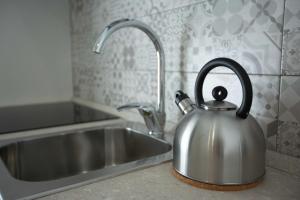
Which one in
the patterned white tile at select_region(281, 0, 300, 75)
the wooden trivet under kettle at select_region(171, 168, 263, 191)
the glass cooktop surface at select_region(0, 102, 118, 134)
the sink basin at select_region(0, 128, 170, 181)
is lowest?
the sink basin at select_region(0, 128, 170, 181)

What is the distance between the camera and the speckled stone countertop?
505mm

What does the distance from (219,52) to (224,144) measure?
359 millimetres

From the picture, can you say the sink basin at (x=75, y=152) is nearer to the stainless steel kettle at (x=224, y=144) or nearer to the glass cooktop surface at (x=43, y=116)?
the glass cooktop surface at (x=43, y=116)

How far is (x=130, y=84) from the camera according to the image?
48.7 inches

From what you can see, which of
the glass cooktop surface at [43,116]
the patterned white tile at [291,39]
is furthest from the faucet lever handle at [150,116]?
the patterned white tile at [291,39]

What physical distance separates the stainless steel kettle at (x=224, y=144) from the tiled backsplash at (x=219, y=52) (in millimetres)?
152

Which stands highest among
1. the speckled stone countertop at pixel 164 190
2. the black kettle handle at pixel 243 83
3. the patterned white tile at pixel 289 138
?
the black kettle handle at pixel 243 83

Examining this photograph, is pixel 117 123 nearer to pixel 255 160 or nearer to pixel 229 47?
pixel 229 47

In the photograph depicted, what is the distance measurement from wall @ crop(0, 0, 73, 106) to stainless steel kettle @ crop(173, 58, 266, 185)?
1393 mm

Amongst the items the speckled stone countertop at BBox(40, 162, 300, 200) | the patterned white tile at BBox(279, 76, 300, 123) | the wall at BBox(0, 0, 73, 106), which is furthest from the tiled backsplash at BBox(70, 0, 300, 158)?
the wall at BBox(0, 0, 73, 106)

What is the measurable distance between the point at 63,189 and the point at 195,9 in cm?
65

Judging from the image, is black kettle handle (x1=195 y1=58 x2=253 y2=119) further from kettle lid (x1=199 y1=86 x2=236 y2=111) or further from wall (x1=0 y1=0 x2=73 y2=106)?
wall (x1=0 y1=0 x2=73 y2=106)

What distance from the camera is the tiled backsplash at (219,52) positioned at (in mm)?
636

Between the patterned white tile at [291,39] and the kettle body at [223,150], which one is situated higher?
the patterned white tile at [291,39]
